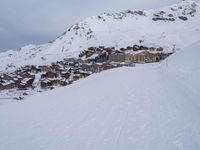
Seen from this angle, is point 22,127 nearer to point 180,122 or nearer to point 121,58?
point 180,122

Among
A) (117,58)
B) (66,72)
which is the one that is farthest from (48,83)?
(117,58)

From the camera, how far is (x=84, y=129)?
11578 millimetres

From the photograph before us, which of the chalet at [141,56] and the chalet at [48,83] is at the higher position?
the chalet at [141,56]

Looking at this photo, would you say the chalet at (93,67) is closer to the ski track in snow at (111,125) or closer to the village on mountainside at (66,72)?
the village on mountainside at (66,72)

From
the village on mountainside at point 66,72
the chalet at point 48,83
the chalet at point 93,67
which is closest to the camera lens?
the chalet at point 48,83

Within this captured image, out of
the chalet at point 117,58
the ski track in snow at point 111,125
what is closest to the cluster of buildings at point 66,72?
the chalet at point 117,58

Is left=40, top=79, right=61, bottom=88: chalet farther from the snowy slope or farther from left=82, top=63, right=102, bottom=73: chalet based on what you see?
the snowy slope

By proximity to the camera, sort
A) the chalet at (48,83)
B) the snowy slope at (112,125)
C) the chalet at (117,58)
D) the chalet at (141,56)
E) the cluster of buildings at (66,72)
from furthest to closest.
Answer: the chalet at (117,58)
the chalet at (141,56)
the cluster of buildings at (66,72)
the chalet at (48,83)
the snowy slope at (112,125)

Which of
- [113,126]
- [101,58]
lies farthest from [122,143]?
[101,58]

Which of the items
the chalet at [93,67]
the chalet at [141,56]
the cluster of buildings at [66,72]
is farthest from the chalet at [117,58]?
the chalet at [93,67]

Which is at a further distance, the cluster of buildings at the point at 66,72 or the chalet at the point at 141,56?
the chalet at the point at 141,56

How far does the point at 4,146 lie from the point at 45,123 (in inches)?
119

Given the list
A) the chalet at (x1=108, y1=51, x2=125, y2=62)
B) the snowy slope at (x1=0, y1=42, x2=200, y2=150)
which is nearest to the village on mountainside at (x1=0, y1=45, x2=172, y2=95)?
the chalet at (x1=108, y1=51, x2=125, y2=62)

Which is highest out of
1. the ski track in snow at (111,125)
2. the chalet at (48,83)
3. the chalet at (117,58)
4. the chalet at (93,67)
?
the ski track in snow at (111,125)
